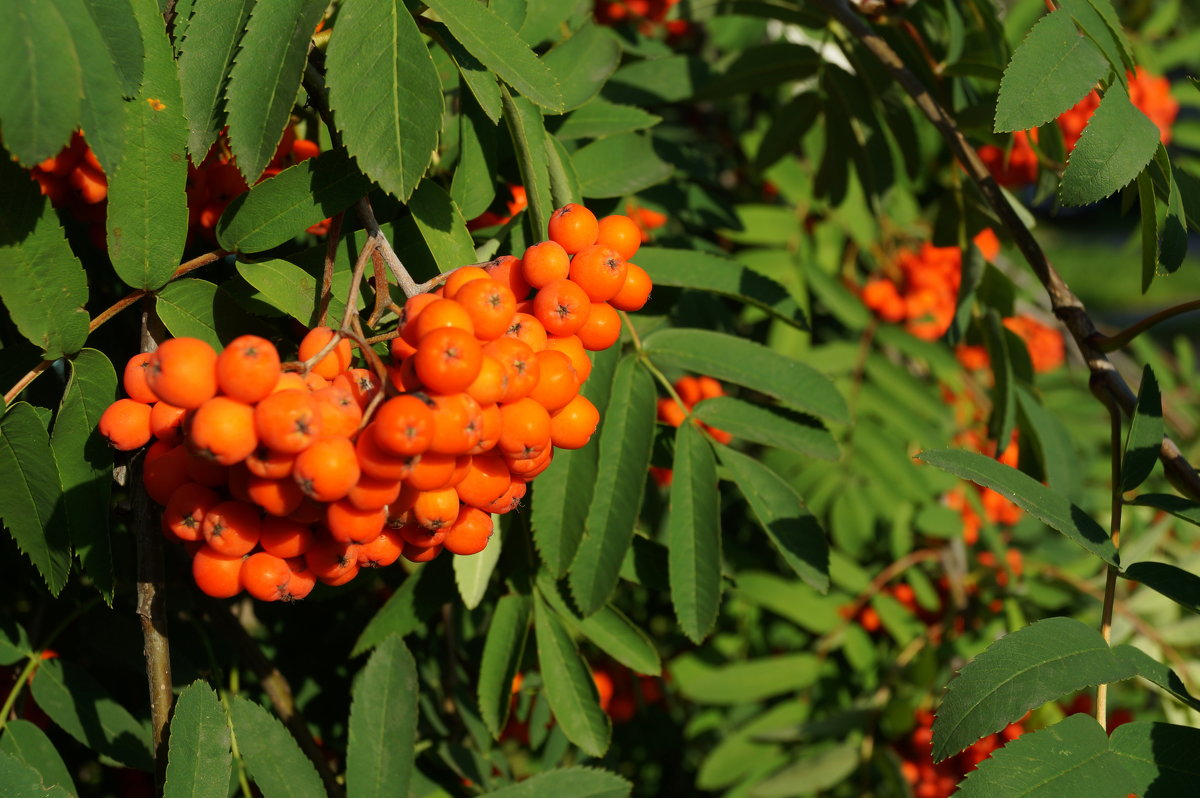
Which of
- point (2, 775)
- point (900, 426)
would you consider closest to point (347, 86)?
point (2, 775)

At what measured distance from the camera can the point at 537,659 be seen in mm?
1611

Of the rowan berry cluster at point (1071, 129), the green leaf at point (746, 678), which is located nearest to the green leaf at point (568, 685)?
the green leaf at point (746, 678)

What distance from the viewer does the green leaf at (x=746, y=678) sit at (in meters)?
2.25

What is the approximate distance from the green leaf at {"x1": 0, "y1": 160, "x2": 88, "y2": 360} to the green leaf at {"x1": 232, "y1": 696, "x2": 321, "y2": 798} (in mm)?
506

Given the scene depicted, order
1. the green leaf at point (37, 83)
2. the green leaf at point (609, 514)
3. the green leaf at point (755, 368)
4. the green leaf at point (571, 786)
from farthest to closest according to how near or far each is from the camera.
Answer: the green leaf at point (755, 368)
the green leaf at point (609, 514)
the green leaf at point (571, 786)
the green leaf at point (37, 83)

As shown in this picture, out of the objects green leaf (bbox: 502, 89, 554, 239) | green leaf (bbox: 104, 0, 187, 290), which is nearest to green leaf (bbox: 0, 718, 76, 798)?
green leaf (bbox: 104, 0, 187, 290)

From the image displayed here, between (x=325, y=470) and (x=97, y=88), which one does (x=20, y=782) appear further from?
(x=97, y=88)

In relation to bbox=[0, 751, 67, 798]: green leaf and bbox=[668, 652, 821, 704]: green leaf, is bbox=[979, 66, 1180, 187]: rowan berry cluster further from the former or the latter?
bbox=[0, 751, 67, 798]: green leaf

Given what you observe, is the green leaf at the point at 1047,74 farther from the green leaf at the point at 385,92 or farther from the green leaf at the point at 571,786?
the green leaf at the point at 571,786

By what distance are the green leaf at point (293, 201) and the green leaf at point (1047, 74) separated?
2.61 ft

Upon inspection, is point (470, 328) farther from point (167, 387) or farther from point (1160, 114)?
point (1160, 114)

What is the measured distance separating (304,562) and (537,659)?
2.33 feet

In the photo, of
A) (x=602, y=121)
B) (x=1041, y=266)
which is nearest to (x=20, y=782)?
(x=602, y=121)

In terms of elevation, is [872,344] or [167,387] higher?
[167,387]
